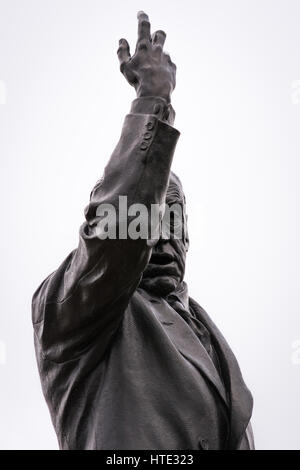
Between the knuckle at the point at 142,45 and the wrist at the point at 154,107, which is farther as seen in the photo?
the knuckle at the point at 142,45

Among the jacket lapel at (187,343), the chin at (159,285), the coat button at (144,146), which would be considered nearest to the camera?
the coat button at (144,146)

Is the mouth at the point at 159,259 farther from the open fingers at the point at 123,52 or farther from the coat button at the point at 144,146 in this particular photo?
the open fingers at the point at 123,52

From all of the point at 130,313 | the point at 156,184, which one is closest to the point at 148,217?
the point at 156,184

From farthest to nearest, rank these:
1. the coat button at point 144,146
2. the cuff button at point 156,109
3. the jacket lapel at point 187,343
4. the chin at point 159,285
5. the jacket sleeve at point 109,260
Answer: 1. the chin at point 159,285
2. the jacket lapel at point 187,343
3. the cuff button at point 156,109
4. the coat button at point 144,146
5. the jacket sleeve at point 109,260

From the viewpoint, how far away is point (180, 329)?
535 cm

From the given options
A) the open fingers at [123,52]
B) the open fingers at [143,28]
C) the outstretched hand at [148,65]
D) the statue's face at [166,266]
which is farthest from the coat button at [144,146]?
the statue's face at [166,266]

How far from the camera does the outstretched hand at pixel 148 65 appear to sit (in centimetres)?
507

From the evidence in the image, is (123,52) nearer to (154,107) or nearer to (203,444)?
(154,107)

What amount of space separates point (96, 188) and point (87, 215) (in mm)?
160

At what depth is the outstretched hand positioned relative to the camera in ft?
16.6

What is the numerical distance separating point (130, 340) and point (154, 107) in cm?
107

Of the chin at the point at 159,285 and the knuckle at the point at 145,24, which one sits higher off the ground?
the knuckle at the point at 145,24

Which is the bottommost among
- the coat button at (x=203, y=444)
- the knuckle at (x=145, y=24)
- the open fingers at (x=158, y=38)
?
the coat button at (x=203, y=444)
